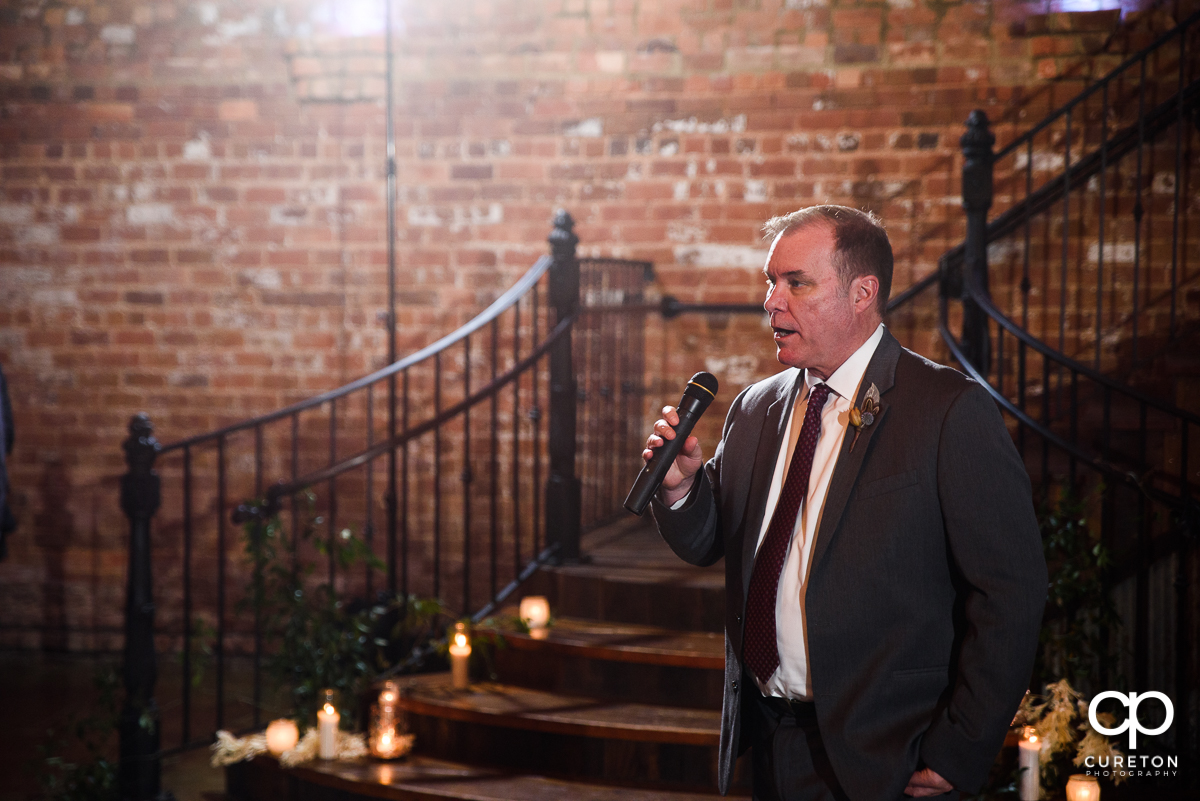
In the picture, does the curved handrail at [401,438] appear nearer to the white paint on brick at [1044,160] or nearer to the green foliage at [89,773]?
the green foliage at [89,773]

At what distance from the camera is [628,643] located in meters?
3.25

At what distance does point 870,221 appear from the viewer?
159 centimetres

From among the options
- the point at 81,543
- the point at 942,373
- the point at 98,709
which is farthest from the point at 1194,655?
the point at 81,543

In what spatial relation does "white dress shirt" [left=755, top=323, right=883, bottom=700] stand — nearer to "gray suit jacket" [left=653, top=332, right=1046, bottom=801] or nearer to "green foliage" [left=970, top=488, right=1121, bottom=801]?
"gray suit jacket" [left=653, top=332, right=1046, bottom=801]

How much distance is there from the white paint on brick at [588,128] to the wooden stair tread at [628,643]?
238 cm

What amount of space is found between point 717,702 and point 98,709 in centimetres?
255

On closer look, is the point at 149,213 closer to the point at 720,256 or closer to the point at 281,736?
the point at 720,256

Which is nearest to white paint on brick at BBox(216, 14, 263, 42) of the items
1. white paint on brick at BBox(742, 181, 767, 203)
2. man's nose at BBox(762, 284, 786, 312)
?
white paint on brick at BBox(742, 181, 767, 203)

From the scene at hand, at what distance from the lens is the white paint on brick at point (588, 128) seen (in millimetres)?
4844

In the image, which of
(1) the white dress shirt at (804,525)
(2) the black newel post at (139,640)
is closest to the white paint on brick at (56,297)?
(2) the black newel post at (139,640)

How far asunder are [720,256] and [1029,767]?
9.20 ft

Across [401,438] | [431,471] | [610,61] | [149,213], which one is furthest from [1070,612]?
[149,213]

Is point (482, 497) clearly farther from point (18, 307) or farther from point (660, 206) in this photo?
point (18, 307)

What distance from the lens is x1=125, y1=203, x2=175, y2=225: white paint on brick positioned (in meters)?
5.12
